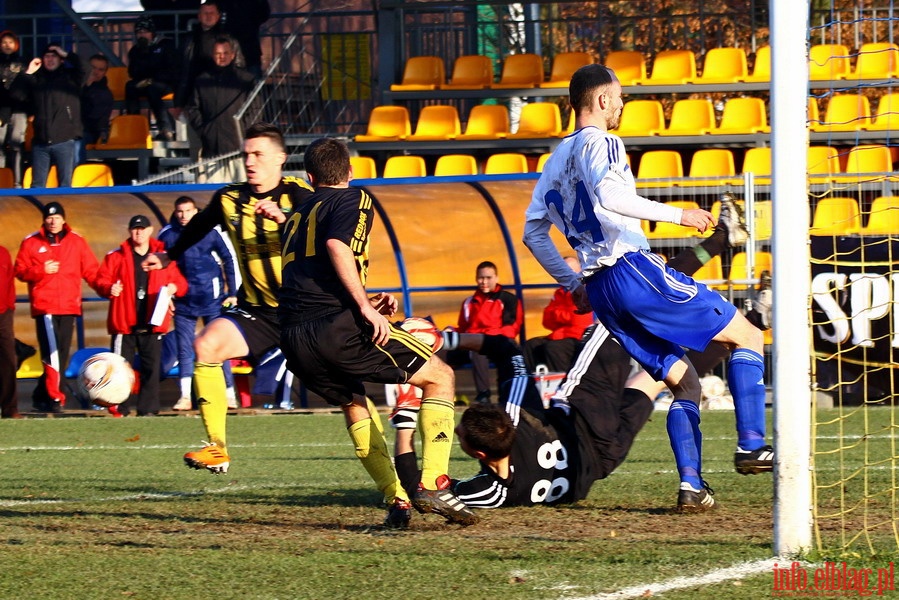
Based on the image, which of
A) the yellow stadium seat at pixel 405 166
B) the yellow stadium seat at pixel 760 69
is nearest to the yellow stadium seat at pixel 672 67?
the yellow stadium seat at pixel 760 69

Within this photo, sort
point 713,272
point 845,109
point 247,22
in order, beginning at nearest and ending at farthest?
point 713,272 < point 845,109 < point 247,22

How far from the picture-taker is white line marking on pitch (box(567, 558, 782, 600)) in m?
4.14

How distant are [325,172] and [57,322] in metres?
8.88

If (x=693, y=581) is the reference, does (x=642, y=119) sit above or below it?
above

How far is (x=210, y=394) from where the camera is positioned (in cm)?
659

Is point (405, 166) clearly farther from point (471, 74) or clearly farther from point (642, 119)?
point (642, 119)

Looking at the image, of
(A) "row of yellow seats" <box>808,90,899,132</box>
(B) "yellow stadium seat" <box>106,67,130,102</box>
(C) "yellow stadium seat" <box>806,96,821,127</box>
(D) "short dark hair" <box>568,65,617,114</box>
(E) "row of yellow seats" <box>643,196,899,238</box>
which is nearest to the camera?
(C) "yellow stadium seat" <box>806,96,821,127</box>

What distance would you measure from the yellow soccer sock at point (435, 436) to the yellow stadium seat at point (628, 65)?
1505 cm

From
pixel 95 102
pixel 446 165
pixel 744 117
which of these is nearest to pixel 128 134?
pixel 95 102

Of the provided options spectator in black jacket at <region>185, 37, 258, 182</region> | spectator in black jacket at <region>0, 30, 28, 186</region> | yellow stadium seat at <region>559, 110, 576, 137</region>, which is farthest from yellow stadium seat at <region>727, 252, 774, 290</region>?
spectator in black jacket at <region>0, 30, 28, 186</region>

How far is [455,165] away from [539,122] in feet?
5.62

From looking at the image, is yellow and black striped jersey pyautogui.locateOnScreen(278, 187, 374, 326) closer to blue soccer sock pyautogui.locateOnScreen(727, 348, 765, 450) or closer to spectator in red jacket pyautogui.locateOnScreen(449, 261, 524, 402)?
blue soccer sock pyautogui.locateOnScreen(727, 348, 765, 450)

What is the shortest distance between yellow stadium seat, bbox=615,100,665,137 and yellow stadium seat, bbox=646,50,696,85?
0.81 m

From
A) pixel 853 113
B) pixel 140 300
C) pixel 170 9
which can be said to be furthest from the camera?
pixel 170 9
